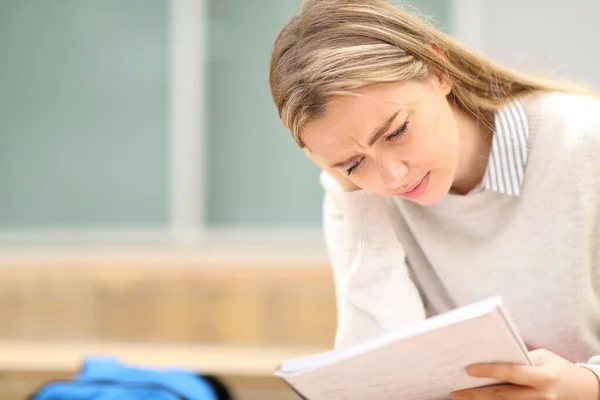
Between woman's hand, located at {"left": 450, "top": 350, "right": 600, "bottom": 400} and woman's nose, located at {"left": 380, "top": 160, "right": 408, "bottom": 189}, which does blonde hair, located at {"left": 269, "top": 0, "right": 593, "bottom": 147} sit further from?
woman's hand, located at {"left": 450, "top": 350, "right": 600, "bottom": 400}

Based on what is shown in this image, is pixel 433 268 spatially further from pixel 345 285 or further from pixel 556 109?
pixel 556 109

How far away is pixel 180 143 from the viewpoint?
2.91 metres

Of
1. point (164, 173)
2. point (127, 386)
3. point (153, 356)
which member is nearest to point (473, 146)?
point (127, 386)

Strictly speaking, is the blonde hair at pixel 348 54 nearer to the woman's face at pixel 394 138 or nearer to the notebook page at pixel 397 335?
the woman's face at pixel 394 138

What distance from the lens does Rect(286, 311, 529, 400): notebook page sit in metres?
0.91

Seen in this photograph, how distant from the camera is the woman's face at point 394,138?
1.07 m

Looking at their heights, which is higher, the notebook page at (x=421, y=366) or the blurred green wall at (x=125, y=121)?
the blurred green wall at (x=125, y=121)

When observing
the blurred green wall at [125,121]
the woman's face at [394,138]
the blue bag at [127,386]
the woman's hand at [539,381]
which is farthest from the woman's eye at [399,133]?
the blurred green wall at [125,121]

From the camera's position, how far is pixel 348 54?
1.08 meters

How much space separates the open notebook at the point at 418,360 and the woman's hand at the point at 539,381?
0.01m

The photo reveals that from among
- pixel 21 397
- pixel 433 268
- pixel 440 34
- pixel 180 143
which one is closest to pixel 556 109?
pixel 440 34

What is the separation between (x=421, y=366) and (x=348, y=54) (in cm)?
43

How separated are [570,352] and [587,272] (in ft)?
0.45

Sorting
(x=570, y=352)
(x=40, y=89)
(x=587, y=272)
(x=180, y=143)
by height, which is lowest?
(x=570, y=352)
